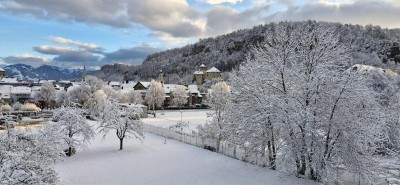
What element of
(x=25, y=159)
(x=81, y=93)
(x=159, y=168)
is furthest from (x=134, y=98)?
(x=25, y=159)

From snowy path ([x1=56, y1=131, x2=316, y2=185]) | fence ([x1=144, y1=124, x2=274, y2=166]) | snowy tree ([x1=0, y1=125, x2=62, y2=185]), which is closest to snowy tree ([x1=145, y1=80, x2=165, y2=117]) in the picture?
fence ([x1=144, y1=124, x2=274, y2=166])

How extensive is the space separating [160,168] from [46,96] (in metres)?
76.1

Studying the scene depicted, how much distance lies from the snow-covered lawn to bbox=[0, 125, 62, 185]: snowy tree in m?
10.4

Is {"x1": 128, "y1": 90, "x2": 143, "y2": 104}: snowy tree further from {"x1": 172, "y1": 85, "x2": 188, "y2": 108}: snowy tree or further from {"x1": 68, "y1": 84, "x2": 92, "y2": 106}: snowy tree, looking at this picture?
{"x1": 68, "y1": 84, "x2": 92, "y2": 106}: snowy tree

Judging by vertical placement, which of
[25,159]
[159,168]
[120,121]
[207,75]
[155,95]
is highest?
[207,75]

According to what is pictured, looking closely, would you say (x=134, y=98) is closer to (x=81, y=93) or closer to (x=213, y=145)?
(x=81, y=93)

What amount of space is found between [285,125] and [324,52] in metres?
5.68

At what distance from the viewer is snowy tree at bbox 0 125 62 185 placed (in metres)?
14.0

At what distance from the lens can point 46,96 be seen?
9700 cm

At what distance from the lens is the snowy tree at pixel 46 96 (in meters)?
97.0

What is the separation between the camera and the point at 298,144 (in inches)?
890

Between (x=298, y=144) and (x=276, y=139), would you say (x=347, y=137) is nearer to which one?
(x=298, y=144)

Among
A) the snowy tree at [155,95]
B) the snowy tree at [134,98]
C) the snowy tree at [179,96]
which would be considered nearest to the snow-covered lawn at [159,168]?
the snowy tree at [155,95]

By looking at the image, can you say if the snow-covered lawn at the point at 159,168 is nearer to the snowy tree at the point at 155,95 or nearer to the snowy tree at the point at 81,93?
the snowy tree at the point at 81,93
